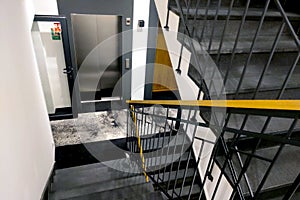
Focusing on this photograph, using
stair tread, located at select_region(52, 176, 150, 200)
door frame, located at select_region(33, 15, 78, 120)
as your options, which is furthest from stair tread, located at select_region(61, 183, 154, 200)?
door frame, located at select_region(33, 15, 78, 120)

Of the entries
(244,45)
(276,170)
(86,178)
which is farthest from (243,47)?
(86,178)

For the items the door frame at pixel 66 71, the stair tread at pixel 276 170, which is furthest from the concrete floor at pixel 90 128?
the stair tread at pixel 276 170

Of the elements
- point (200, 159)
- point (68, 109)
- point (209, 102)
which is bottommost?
point (68, 109)

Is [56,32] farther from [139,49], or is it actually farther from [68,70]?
[139,49]

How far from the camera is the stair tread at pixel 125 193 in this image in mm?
2341

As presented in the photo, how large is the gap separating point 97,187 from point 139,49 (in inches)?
109

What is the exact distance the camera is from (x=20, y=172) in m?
1.69

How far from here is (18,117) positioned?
5.69 feet

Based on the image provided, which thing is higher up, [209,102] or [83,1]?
[83,1]

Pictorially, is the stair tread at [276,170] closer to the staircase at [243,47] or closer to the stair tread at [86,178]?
the staircase at [243,47]

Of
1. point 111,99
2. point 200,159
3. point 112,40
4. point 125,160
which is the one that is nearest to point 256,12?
point 200,159

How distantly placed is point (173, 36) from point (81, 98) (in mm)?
3365

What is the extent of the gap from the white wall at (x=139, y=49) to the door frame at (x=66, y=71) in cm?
124

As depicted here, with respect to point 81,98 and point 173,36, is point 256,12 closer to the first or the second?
point 173,36
